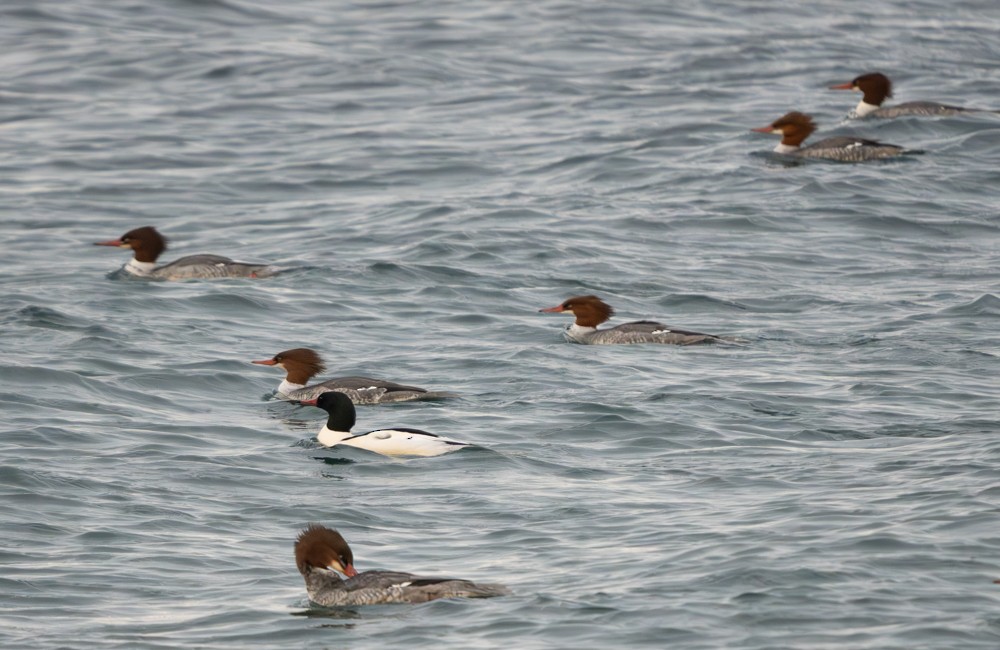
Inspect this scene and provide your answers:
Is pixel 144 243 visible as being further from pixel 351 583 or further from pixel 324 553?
pixel 351 583

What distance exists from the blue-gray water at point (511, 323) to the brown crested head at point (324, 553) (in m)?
0.32

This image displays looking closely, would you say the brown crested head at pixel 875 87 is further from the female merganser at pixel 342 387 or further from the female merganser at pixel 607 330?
the female merganser at pixel 342 387

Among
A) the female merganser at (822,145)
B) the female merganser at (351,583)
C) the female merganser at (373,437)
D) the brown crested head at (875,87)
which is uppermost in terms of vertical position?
the female merganser at (351,583)

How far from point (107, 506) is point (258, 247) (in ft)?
34.6

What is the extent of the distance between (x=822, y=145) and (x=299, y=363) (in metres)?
12.0

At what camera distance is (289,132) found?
29172mm

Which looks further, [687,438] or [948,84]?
[948,84]

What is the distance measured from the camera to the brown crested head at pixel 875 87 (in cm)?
2739

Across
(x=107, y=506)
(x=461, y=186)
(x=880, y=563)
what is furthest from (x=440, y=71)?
(x=880, y=563)

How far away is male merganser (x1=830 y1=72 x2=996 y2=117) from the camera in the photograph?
26.8 meters

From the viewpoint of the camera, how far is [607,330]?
715 inches

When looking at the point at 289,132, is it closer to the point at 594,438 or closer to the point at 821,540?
the point at 594,438

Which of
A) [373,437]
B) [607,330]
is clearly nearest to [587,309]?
[607,330]

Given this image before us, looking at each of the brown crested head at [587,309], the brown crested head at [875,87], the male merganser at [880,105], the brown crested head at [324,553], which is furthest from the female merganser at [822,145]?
the brown crested head at [324,553]
